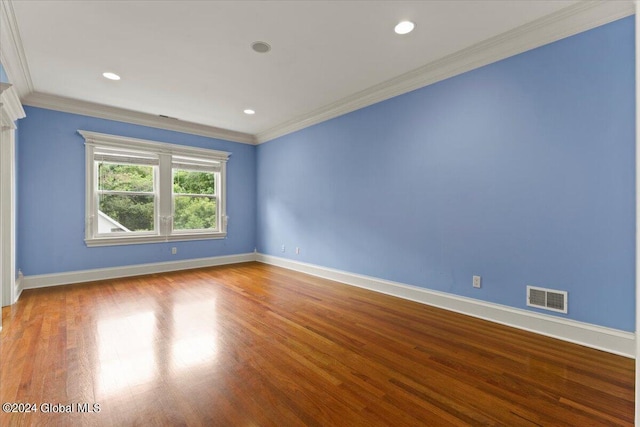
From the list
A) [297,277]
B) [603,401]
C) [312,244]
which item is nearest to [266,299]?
[297,277]

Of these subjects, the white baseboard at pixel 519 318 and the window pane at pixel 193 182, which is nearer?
the white baseboard at pixel 519 318

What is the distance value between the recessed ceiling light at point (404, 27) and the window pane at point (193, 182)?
14.7ft

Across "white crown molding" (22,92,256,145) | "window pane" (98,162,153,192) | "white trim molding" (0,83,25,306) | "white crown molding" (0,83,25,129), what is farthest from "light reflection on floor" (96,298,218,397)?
"white crown molding" (22,92,256,145)

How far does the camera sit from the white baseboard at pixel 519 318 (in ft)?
7.17

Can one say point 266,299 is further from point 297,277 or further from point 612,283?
point 612,283

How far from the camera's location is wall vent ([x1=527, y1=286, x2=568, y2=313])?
7.97ft

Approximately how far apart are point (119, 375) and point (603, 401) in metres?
3.00

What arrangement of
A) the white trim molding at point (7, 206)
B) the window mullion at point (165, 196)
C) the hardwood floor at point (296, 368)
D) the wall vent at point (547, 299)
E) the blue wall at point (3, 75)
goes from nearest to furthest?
A: the hardwood floor at point (296, 368) → the wall vent at point (547, 299) → the blue wall at point (3, 75) → the white trim molding at point (7, 206) → the window mullion at point (165, 196)

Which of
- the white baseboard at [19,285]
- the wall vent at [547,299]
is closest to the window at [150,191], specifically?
the white baseboard at [19,285]

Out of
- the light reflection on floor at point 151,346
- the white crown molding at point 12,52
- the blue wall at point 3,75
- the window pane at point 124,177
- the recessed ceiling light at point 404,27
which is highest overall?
the recessed ceiling light at point 404,27

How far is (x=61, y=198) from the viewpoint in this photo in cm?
422

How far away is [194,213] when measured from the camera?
5598 mm

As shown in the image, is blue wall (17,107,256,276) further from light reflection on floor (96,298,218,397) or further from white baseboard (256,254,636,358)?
white baseboard (256,254,636,358)

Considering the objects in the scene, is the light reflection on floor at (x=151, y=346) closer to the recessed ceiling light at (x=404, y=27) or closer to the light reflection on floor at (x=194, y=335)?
the light reflection on floor at (x=194, y=335)
